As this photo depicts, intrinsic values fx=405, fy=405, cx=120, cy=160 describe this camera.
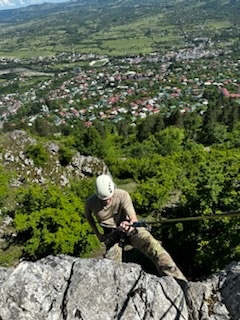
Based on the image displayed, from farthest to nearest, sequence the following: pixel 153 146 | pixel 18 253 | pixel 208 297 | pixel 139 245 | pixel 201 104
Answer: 1. pixel 201 104
2. pixel 153 146
3. pixel 18 253
4. pixel 139 245
5. pixel 208 297

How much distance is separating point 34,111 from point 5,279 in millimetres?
137414

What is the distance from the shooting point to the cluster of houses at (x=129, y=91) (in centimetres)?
12556

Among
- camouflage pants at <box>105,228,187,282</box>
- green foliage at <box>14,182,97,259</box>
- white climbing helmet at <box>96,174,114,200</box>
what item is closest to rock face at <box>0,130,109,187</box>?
green foliage at <box>14,182,97,259</box>

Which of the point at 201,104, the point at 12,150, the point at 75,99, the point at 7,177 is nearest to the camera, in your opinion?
the point at 7,177

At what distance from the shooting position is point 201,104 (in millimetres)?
121812

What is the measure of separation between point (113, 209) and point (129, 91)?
145898 mm

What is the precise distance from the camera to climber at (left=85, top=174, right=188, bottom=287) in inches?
350

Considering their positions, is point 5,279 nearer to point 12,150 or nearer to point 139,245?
point 139,245

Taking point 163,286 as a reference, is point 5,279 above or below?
above

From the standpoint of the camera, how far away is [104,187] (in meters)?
8.84

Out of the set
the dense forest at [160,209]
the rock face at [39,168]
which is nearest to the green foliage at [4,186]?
the dense forest at [160,209]

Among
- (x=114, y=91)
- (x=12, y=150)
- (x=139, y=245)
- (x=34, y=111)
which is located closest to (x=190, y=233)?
(x=139, y=245)

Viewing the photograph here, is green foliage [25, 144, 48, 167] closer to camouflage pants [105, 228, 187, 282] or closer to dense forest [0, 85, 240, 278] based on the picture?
dense forest [0, 85, 240, 278]

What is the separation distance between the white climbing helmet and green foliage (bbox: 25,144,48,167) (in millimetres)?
27993
